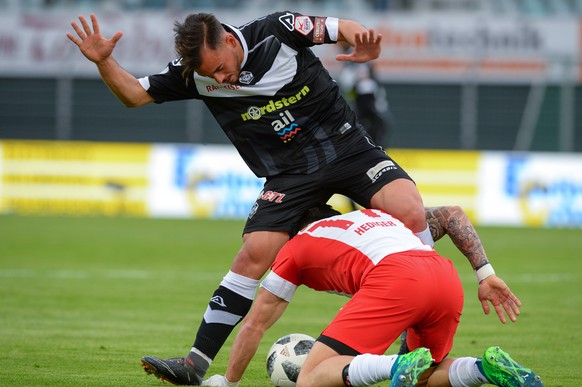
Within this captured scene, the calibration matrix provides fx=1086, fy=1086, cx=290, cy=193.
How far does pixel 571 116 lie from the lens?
79.0 ft

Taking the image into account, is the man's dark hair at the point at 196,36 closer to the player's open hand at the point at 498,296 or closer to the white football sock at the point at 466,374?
the player's open hand at the point at 498,296

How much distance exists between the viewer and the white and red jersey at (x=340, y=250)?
5.55m

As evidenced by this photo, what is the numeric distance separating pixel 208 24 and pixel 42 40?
2120 cm

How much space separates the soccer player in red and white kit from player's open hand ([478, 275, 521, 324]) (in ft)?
1.35

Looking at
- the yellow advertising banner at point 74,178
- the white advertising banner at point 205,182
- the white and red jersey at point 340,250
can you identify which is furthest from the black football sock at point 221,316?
the yellow advertising banner at point 74,178

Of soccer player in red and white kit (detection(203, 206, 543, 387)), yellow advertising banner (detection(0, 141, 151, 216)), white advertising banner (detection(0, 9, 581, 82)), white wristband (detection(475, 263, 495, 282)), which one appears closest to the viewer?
soccer player in red and white kit (detection(203, 206, 543, 387))

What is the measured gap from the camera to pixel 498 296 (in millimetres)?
5934

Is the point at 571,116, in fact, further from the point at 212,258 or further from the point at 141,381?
the point at 141,381

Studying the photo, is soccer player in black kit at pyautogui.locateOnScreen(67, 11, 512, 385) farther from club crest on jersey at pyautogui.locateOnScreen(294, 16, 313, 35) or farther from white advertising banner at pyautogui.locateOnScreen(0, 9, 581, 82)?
white advertising banner at pyautogui.locateOnScreen(0, 9, 581, 82)

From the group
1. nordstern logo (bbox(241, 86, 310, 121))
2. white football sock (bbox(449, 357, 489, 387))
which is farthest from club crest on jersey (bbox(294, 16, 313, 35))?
white football sock (bbox(449, 357, 489, 387))

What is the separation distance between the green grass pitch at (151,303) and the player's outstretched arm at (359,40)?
2088 millimetres

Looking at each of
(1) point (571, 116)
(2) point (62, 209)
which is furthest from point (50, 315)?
(1) point (571, 116)

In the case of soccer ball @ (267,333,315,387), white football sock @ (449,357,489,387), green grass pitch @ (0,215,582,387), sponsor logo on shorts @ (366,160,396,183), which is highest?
sponsor logo on shorts @ (366,160,396,183)

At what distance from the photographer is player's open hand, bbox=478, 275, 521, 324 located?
230 inches
